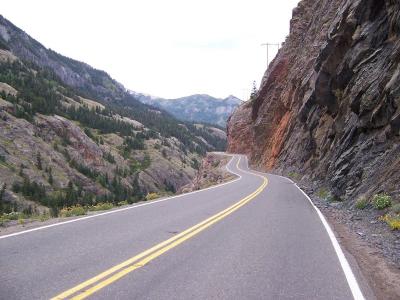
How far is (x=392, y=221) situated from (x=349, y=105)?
12744 millimetres

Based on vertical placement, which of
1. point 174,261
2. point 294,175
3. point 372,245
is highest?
point 174,261

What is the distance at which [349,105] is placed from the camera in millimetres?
23141

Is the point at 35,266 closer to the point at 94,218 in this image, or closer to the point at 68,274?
the point at 68,274

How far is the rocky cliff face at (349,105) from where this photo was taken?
54.8ft

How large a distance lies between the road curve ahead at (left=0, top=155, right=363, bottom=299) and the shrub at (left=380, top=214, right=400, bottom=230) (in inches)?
61.2

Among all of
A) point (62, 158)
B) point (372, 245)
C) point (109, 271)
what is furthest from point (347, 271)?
point (62, 158)

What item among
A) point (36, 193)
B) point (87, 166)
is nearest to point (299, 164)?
point (36, 193)

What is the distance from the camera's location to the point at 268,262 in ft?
25.1

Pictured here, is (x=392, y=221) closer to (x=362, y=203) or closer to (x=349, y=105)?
(x=362, y=203)

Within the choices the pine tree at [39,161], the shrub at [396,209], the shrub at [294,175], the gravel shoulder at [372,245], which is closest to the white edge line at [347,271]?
the gravel shoulder at [372,245]

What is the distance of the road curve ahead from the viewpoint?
19.3 ft

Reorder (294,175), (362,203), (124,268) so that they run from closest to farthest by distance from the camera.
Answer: (124,268) < (362,203) < (294,175)

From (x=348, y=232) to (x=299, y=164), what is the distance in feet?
94.3

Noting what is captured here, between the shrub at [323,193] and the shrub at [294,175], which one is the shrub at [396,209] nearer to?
the shrub at [323,193]
